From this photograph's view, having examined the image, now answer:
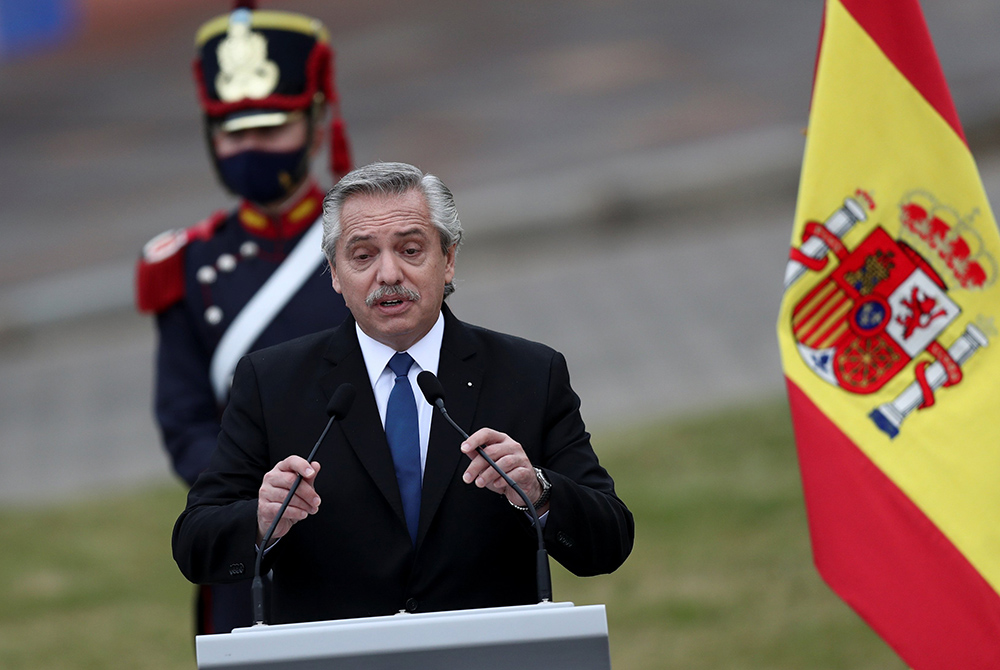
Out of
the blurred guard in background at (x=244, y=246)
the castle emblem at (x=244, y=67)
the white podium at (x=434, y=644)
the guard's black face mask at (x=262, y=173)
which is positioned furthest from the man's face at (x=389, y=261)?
the castle emblem at (x=244, y=67)

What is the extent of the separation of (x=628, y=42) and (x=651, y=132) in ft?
9.91

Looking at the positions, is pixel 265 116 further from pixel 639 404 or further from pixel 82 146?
pixel 82 146

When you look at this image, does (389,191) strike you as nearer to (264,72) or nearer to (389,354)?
(389,354)

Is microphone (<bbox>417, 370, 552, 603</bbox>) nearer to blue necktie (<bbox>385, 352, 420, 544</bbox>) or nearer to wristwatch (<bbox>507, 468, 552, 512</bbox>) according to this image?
wristwatch (<bbox>507, 468, 552, 512</bbox>)

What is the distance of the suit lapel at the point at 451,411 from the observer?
2773 mm

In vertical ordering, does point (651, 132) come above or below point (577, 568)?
below

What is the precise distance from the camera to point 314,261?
4266mm

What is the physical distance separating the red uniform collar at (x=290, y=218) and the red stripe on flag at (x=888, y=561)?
4.93ft

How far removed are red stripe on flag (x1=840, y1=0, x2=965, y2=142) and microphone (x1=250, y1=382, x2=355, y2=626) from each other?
1.71 m

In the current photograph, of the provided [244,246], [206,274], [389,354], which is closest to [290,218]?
[244,246]

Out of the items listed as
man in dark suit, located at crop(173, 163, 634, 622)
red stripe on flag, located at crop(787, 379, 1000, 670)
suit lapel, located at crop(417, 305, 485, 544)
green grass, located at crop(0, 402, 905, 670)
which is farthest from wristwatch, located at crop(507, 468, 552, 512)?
green grass, located at crop(0, 402, 905, 670)

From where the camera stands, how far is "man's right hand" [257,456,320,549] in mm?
2523

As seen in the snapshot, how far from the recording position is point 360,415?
2828 mm

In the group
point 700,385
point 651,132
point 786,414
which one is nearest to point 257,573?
point 786,414
